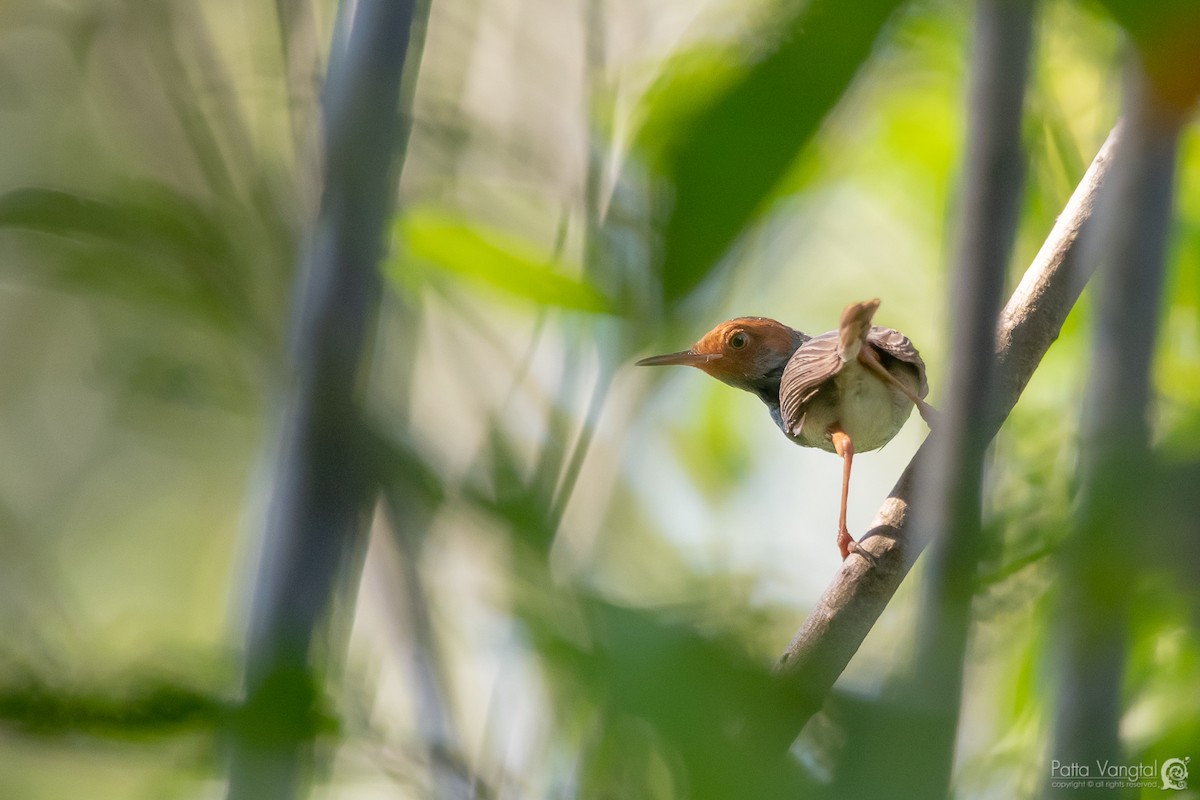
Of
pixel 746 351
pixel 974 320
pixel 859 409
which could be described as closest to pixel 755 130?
pixel 974 320

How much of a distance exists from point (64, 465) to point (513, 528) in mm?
2403

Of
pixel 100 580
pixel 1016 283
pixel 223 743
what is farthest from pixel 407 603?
pixel 100 580

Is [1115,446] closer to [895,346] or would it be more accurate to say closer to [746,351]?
[895,346]

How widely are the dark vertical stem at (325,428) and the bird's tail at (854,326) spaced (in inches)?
32.0

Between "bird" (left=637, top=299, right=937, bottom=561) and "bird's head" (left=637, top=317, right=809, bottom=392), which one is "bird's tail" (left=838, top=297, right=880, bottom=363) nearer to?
"bird" (left=637, top=299, right=937, bottom=561)

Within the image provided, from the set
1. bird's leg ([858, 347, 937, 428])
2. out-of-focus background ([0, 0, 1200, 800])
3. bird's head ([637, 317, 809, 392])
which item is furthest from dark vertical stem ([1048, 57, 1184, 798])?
bird's head ([637, 317, 809, 392])

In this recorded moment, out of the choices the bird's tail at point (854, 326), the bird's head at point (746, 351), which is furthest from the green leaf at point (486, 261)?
the bird's head at point (746, 351)

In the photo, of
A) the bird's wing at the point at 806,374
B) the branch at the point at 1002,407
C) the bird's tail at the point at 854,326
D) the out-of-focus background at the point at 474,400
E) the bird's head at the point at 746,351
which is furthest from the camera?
the bird's head at the point at 746,351

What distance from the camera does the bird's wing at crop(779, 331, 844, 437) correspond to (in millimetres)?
1784

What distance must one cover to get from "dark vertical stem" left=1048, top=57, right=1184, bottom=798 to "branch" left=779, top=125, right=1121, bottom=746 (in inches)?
7.8

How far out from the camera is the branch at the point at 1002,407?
35.8 inches

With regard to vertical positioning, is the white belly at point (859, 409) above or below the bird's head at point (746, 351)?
below

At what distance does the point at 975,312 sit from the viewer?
19.7 inches

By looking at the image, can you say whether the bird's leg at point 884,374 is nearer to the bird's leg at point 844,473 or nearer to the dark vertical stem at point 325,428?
the bird's leg at point 844,473
